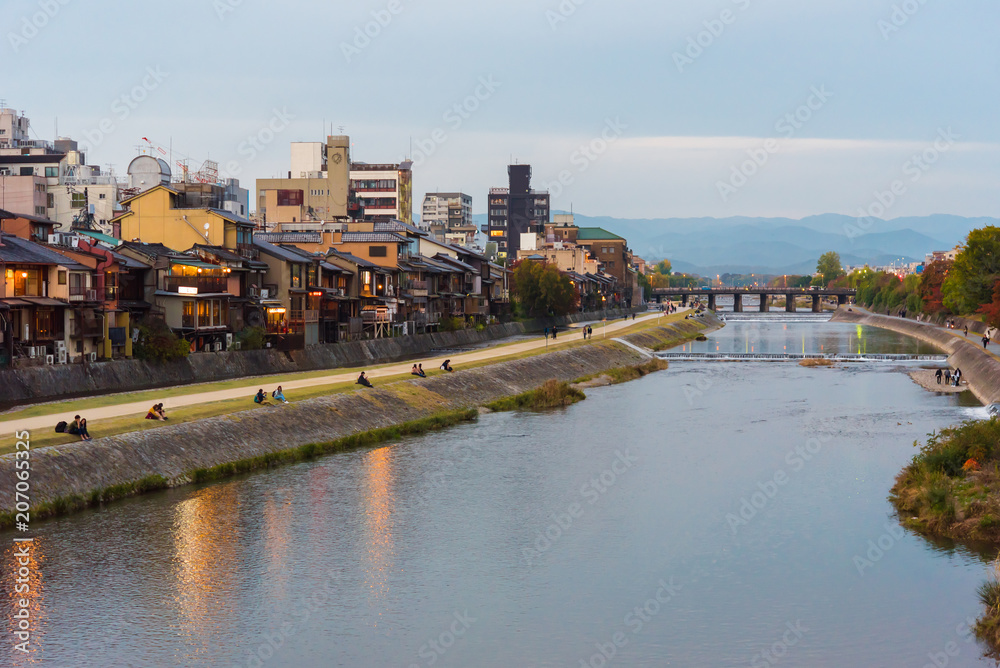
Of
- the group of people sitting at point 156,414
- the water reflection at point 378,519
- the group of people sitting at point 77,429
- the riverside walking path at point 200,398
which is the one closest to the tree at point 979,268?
the riverside walking path at point 200,398

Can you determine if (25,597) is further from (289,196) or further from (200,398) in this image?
(289,196)

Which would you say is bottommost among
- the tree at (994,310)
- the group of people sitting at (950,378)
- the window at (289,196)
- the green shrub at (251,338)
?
the group of people sitting at (950,378)

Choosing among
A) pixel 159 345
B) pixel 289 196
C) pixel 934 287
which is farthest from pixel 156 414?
pixel 934 287

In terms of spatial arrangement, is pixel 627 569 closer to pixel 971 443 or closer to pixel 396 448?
pixel 971 443

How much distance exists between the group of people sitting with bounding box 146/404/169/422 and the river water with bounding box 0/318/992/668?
412cm

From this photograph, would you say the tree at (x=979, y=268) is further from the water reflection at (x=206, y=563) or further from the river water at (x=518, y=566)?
the water reflection at (x=206, y=563)

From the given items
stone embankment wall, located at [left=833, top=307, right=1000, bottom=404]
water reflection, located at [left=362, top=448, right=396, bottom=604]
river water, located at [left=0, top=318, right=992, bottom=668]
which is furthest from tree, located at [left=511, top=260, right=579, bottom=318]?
water reflection, located at [left=362, top=448, right=396, bottom=604]

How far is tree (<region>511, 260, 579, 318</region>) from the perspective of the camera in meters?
120

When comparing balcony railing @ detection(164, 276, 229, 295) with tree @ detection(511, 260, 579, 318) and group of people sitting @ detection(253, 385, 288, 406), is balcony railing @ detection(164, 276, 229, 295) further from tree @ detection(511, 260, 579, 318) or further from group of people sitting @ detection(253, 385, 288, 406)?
tree @ detection(511, 260, 579, 318)

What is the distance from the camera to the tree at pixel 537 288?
11981 centimetres

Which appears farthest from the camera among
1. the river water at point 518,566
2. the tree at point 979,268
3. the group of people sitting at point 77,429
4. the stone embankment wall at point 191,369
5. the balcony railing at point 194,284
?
the tree at point 979,268

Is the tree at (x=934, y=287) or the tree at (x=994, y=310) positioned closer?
the tree at (x=994, y=310)

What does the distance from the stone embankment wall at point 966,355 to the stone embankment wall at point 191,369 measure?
4021 cm

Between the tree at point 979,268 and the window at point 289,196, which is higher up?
the window at point 289,196
